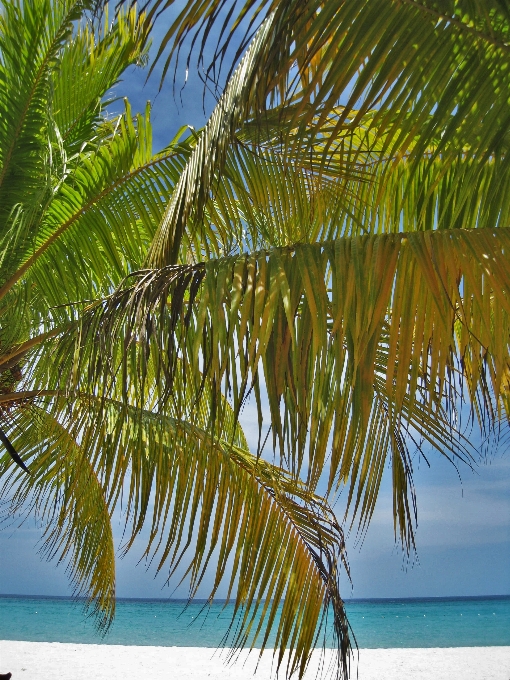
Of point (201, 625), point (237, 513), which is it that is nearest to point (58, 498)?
point (237, 513)

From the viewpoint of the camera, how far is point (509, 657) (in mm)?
12930

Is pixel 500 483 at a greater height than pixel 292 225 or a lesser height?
greater

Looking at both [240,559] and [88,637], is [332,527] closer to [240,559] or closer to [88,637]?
[240,559]

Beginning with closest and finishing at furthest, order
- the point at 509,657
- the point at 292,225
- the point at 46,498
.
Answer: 1. the point at 292,225
2. the point at 46,498
3. the point at 509,657

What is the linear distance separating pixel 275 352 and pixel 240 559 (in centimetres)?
209

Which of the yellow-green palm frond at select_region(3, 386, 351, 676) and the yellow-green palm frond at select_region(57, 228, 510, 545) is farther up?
the yellow-green palm frond at select_region(57, 228, 510, 545)

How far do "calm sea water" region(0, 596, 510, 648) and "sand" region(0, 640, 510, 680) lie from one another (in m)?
6.02

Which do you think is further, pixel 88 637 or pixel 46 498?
pixel 88 637

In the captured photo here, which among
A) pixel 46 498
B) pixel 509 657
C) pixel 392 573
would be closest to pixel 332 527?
pixel 46 498

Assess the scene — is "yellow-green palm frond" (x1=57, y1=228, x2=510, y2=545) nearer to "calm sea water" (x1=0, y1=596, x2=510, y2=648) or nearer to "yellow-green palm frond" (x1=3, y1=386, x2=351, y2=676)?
"yellow-green palm frond" (x1=3, y1=386, x2=351, y2=676)

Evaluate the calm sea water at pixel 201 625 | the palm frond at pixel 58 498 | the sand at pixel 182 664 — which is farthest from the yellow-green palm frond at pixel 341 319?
the calm sea water at pixel 201 625

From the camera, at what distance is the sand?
1043 centimetres

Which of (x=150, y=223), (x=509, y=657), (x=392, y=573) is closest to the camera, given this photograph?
(x=150, y=223)

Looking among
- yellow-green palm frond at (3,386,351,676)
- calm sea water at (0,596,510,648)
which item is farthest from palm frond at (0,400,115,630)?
calm sea water at (0,596,510,648)
